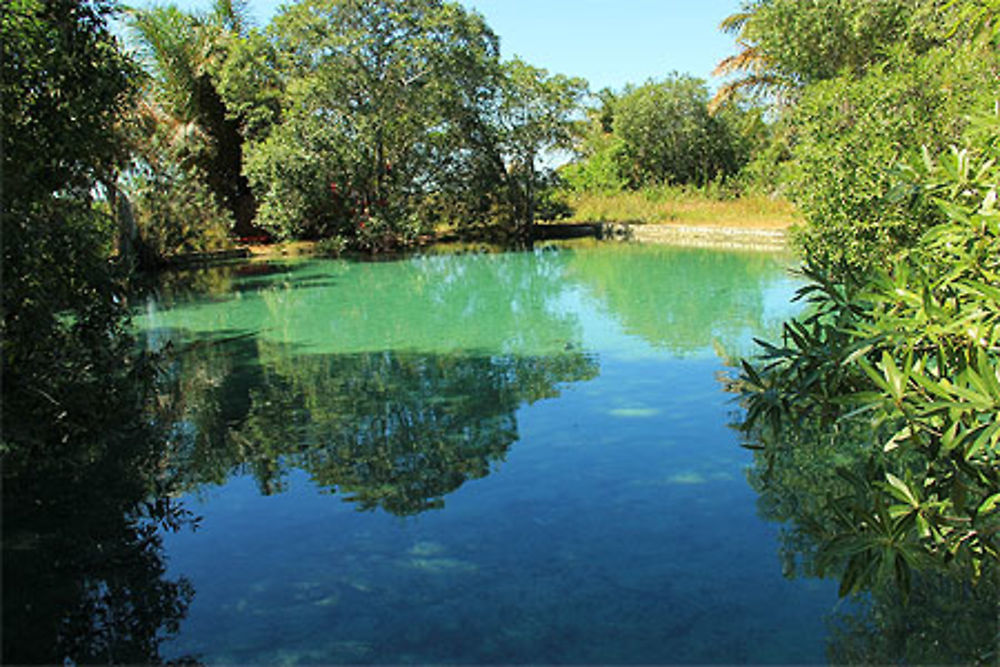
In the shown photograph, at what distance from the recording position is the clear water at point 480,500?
3.75 metres

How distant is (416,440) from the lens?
265 inches

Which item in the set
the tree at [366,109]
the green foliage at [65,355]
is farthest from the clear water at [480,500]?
the tree at [366,109]

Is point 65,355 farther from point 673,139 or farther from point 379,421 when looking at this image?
point 673,139

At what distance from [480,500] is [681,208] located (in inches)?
960

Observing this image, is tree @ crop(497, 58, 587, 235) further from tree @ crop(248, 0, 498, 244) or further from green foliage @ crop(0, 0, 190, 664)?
green foliage @ crop(0, 0, 190, 664)

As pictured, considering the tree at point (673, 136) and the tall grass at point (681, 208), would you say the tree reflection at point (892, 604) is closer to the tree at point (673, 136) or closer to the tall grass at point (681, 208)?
the tall grass at point (681, 208)

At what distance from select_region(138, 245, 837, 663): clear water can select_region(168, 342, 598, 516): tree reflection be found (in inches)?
1.2

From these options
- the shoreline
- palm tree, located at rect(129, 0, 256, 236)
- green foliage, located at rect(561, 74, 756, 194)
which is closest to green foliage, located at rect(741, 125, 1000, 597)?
the shoreline

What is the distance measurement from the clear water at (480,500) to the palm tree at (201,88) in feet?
54.4

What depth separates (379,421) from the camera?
24.1ft

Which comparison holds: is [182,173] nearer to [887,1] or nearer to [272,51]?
[272,51]

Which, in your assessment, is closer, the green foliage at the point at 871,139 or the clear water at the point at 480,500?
the clear water at the point at 480,500

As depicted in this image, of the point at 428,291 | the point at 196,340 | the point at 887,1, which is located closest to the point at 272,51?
the point at 428,291

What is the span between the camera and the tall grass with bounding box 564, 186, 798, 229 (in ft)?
80.5
